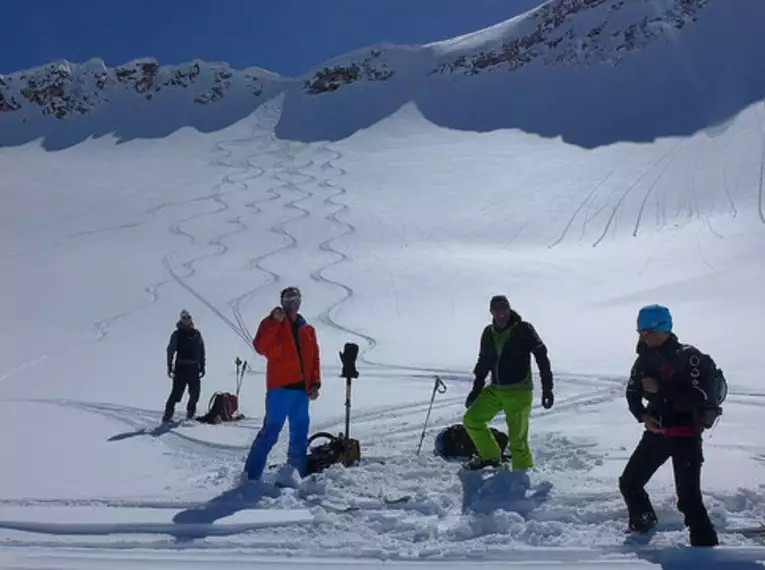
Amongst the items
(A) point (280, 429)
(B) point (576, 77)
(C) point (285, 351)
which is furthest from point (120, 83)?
(A) point (280, 429)

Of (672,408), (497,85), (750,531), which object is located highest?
(497,85)

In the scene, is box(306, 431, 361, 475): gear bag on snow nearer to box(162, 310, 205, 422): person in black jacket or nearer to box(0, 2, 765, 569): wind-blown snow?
box(0, 2, 765, 569): wind-blown snow

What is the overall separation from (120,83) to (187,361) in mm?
54282

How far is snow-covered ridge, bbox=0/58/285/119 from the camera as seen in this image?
56.3 meters

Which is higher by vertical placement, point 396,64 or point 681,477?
point 396,64

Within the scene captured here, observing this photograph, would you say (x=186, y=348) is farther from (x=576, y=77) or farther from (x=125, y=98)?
(x=125, y=98)

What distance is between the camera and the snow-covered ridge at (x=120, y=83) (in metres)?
56.3

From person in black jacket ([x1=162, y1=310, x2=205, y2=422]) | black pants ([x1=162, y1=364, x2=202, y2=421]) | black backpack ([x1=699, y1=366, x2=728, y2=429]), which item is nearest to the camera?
black backpack ([x1=699, y1=366, x2=728, y2=429])

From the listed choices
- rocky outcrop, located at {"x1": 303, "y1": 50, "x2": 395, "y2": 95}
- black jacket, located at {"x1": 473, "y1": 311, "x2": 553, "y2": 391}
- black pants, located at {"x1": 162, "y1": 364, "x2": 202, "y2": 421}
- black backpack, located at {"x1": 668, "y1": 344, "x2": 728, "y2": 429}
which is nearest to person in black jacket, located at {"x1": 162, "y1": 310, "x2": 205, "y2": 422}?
black pants, located at {"x1": 162, "y1": 364, "x2": 202, "y2": 421}

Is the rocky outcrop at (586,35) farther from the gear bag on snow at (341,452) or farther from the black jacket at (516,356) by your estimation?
the gear bag on snow at (341,452)

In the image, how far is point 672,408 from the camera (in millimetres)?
4555

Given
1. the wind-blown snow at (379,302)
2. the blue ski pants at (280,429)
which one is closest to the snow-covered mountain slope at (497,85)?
the wind-blown snow at (379,302)

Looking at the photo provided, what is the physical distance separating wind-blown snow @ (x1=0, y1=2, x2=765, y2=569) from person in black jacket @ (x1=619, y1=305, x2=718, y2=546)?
0.23 meters

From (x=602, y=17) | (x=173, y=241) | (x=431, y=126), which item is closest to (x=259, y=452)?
(x=173, y=241)
